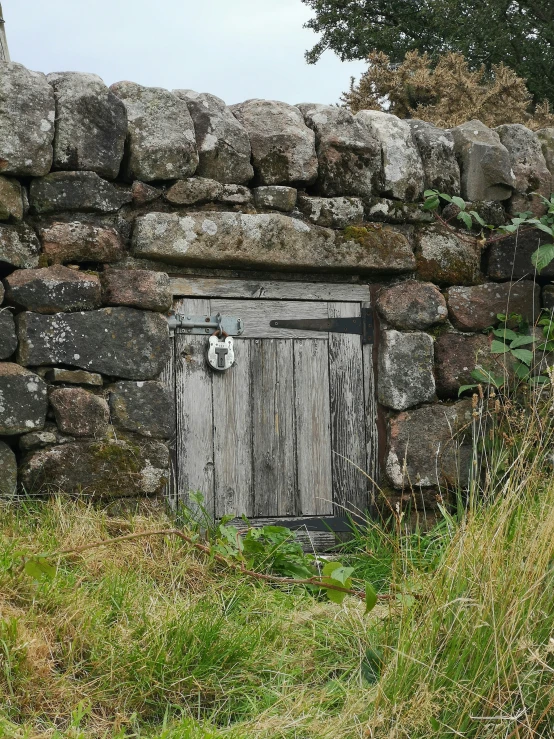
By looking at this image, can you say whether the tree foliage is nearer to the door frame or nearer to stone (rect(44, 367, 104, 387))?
the door frame

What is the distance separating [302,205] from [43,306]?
1.42m

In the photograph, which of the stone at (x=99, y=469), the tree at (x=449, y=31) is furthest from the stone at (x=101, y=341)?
the tree at (x=449, y=31)

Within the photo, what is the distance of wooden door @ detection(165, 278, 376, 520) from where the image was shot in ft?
14.6

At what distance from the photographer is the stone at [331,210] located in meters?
4.52

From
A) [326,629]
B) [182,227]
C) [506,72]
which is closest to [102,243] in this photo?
[182,227]

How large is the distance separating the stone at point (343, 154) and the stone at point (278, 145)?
2.6 inches

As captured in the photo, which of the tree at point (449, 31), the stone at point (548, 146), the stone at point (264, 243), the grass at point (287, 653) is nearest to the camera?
the grass at point (287, 653)

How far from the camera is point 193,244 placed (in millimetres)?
4266

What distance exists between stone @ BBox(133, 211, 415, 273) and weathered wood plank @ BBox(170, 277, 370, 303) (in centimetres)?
11

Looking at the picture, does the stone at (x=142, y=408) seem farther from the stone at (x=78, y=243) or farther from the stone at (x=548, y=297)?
the stone at (x=548, y=297)

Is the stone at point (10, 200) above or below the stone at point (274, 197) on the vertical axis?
below

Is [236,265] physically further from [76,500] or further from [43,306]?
[76,500]

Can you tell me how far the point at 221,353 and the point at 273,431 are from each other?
19.1 inches

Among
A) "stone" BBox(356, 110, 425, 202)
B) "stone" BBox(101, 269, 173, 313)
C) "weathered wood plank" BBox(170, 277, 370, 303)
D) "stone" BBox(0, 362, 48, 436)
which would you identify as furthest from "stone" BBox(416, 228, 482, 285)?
"stone" BBox(0, 362, 48, 436)
